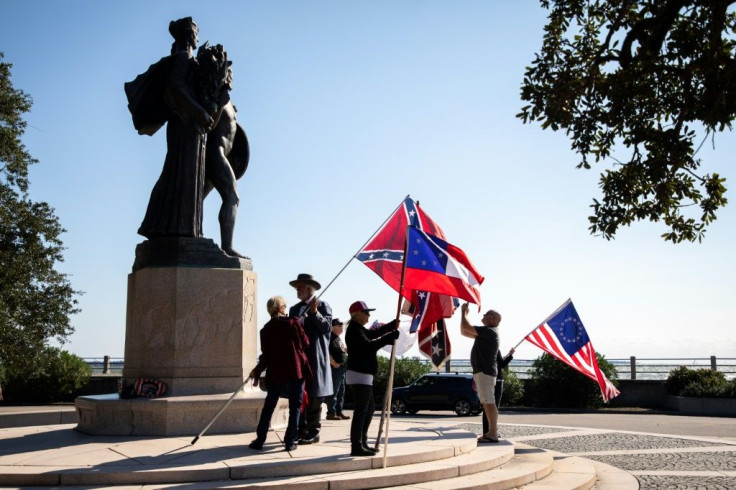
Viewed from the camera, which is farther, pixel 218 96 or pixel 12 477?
pixel 218 96

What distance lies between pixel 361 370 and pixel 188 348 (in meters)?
2.84

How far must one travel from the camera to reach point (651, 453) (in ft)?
35.4

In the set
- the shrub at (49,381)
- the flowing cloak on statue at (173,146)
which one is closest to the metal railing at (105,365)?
the shrub at (49,381)

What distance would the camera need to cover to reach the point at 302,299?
8.55m

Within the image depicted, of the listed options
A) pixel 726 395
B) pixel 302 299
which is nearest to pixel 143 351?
pixel 302 299

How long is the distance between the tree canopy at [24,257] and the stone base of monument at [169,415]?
1705cm

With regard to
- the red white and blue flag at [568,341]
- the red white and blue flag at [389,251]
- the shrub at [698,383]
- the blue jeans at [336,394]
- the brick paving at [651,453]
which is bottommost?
the brick paving at [651,453]

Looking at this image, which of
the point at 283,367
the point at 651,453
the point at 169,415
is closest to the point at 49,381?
the point at 169,415

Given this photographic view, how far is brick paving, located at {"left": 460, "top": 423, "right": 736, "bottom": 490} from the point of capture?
8.25 meters

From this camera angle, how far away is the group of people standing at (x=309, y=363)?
7.39 meters

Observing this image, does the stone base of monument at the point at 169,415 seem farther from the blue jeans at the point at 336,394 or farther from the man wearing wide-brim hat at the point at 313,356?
the blue jeans at the point at 336,394

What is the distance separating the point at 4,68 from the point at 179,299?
20840mm

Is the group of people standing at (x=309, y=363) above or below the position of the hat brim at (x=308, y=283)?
below

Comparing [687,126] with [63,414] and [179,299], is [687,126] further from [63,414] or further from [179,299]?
[63,414]
